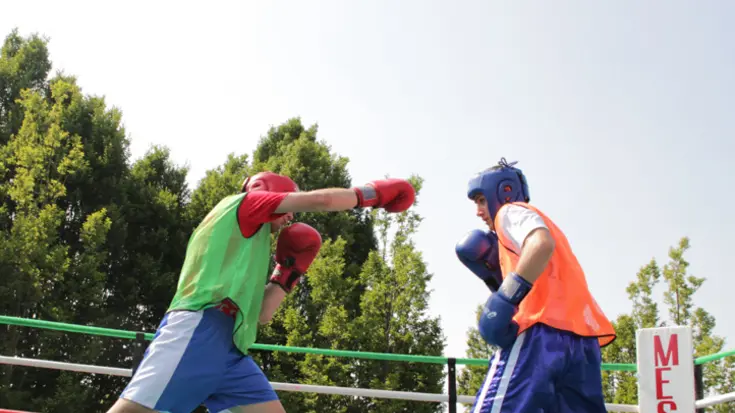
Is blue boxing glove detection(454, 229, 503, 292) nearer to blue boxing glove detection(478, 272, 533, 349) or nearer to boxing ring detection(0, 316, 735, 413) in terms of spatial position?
blue boxing glove detection(478, 272, 533, 349)

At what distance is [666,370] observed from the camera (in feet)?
12.5

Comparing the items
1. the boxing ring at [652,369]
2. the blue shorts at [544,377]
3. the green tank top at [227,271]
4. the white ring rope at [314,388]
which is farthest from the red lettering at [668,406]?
the green tank top at [227,271]

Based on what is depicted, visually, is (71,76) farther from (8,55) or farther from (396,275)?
(396,275)

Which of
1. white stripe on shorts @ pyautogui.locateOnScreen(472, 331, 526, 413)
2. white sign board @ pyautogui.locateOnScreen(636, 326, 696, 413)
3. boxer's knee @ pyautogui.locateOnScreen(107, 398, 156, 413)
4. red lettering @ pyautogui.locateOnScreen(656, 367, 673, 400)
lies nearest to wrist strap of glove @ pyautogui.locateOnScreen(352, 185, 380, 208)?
white stripe on shorts @ pyautogui.locateOnScreen(472, 331, 526, 413)

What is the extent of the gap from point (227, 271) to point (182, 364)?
14.9 inches

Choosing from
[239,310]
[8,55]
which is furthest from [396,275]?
[239,310]

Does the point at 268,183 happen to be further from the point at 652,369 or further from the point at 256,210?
the point at 652,369

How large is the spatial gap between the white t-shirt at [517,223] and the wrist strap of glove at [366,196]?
0.47 metres

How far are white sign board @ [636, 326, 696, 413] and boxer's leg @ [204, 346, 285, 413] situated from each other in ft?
7.01

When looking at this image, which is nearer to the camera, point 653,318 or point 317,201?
point 317,201

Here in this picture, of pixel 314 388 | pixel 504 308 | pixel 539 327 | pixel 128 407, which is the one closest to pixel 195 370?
pixel 128 407

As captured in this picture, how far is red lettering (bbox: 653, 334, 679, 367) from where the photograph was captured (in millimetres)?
3787

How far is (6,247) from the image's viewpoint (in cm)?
1326

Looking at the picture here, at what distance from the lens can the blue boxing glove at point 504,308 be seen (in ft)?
7.52
